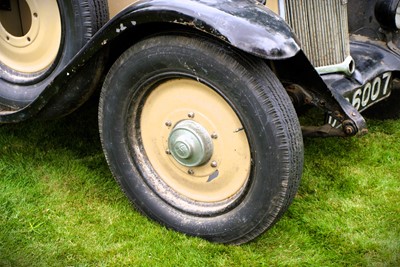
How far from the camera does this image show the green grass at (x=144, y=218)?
2.49 meters

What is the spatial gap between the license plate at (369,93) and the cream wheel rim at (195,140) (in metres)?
0.64

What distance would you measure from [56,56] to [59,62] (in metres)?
0.03

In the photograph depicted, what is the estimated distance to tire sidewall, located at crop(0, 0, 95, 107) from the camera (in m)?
2.62

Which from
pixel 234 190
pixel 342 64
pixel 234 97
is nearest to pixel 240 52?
pixel 234 97

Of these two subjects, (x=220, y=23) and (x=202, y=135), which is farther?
(x=202, y=135)

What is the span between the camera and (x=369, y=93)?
10.2 ft


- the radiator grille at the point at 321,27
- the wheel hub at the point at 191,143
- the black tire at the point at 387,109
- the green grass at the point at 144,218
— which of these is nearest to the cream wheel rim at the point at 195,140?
the wheel hub at the point at 191,143

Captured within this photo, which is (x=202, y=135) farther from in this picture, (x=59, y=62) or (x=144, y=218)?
(x=59, y=62)

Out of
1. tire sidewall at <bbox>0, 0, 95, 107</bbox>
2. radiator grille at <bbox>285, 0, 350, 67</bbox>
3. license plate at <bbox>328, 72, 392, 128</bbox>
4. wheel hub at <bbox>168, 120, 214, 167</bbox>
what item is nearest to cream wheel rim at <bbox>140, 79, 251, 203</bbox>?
wheel hub at <bbox>168, 120, 214, 167</bbox>

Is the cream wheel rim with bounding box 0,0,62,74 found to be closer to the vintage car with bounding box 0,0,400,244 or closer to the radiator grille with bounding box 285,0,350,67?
the vintage car with bounding box 0,0,400,244

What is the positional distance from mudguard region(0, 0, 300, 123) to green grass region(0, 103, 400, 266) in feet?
2.71

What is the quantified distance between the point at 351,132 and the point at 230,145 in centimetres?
57

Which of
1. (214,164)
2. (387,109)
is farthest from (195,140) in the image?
(387,109)

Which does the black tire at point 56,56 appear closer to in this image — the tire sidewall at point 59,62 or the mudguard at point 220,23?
the tire sidewall at point 59,62
